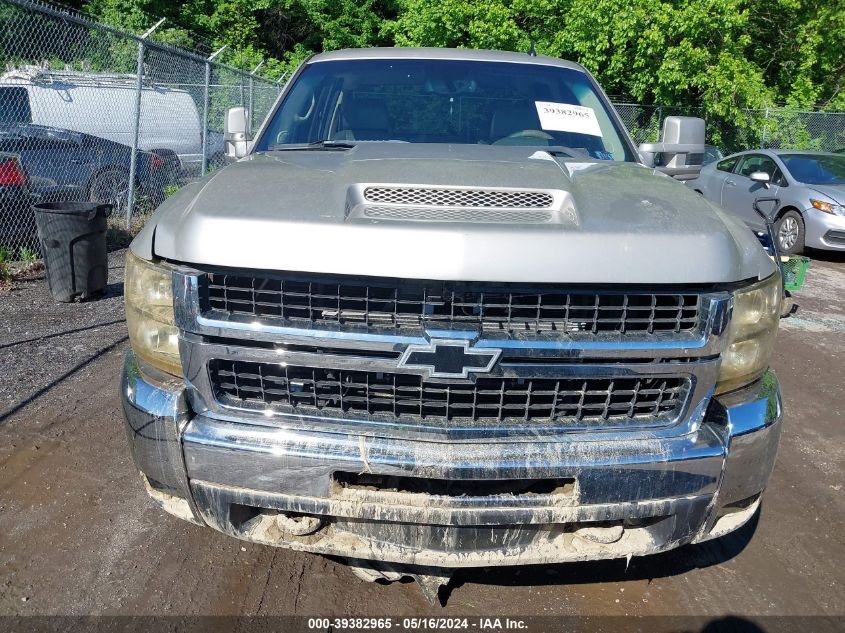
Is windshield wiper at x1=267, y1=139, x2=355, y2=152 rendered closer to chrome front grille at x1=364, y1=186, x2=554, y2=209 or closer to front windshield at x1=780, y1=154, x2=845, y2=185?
chrome front grille at x1=364, y1=186, x2=554, y2=209

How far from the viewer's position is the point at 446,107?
3.63 meters

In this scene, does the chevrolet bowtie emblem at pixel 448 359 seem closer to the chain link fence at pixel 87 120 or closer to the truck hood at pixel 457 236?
the truck hood at pixel 457 236

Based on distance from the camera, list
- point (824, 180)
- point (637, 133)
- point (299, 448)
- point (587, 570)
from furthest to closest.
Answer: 1. point (637, 133)
2. point (824, 180)
3. point (587, 570)
4. point (299, 448)

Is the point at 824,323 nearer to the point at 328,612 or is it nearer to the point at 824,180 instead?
the point at 824,180

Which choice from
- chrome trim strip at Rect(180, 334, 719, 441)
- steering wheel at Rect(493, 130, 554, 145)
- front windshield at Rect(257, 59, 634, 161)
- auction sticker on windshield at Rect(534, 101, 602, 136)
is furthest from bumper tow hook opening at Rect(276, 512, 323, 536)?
auction sticker on windshield at Rect(534, 101, 602, 136)

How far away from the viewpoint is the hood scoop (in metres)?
2.16

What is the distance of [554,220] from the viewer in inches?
86.2

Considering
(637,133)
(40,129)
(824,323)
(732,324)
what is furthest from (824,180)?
(40,129)

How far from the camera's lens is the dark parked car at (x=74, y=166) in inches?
322

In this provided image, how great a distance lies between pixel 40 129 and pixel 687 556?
859 cm

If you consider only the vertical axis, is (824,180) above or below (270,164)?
below

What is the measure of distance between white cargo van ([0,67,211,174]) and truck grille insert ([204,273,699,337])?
7.61m

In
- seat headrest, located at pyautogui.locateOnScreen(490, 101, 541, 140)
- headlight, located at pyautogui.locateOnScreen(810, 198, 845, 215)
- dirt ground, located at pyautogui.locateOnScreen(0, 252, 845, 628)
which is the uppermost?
seat headrest, located at pyautogui.locateOnScreen(490, 101, 541, 140)

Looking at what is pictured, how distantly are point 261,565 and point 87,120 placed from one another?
360 inches
